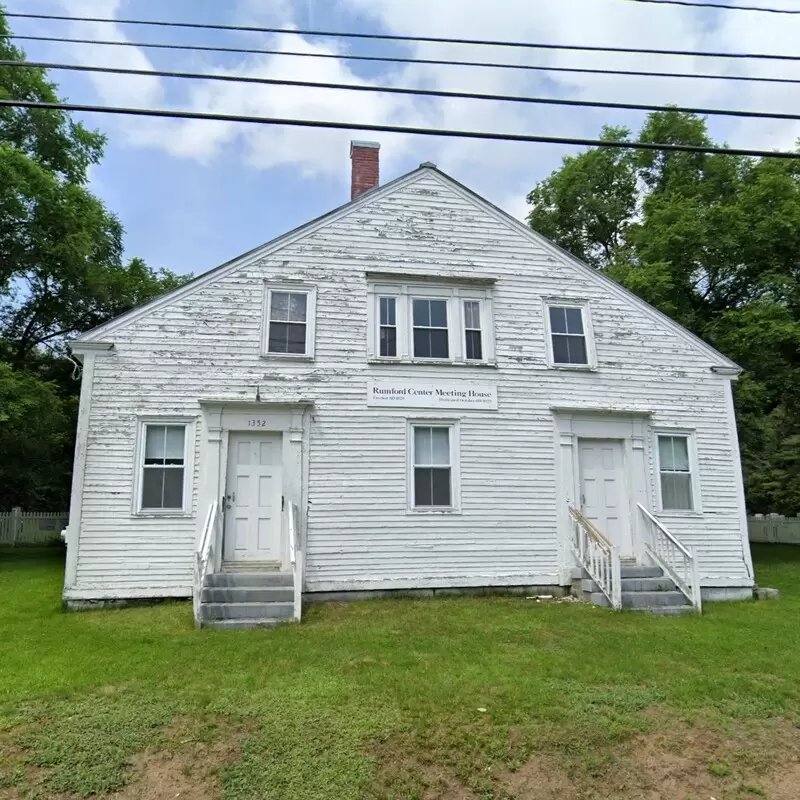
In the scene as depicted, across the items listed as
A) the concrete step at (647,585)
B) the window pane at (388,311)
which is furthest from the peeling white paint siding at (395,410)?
the concrete step at (647,585)

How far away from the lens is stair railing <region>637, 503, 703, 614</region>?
947 centimetres

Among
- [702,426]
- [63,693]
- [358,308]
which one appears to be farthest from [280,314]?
[702,426]

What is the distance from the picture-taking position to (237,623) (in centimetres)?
799

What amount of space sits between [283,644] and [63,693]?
2.32m

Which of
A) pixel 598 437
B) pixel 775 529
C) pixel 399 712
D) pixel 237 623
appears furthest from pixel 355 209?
pixel 775 529

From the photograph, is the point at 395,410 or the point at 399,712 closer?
the point at 399,712

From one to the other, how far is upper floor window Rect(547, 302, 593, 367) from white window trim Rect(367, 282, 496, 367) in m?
1.18

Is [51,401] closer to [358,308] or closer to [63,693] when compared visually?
[358,308]

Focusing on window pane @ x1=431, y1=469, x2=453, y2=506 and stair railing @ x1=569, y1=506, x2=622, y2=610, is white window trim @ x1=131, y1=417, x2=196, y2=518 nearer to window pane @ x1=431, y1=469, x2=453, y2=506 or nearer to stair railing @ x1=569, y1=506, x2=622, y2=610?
window pane @ x1=431, y1=469, x2=453, y2=506

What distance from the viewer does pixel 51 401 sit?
17.7 metres

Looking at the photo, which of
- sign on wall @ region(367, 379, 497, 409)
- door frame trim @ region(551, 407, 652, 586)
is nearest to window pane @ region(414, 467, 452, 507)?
sign on wall @ region(367, 379, 497, 409)

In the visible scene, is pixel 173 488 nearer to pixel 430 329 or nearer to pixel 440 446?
pixel 440 446

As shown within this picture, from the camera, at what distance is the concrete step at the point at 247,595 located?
8461mm

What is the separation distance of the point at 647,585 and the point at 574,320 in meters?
4.78
